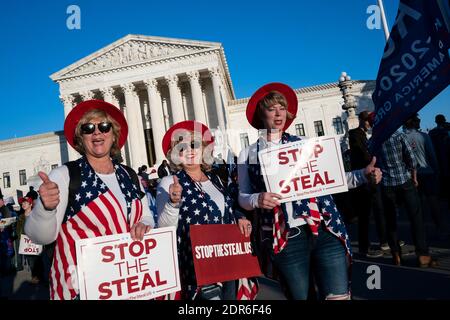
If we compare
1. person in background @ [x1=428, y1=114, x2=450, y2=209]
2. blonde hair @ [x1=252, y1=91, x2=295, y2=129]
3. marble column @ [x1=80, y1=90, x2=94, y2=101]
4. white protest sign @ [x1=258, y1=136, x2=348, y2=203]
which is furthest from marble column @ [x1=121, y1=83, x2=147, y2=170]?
white protest sign @ [x1=258, y1=136, x2=348, y2=203]

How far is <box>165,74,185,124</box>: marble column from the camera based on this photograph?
1607 inches

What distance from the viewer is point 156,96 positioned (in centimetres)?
4309

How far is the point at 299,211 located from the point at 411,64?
140cm

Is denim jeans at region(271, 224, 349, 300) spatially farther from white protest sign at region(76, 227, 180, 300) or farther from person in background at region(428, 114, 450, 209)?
person in background at region(428, 114, 450, 209)

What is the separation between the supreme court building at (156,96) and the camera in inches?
1651

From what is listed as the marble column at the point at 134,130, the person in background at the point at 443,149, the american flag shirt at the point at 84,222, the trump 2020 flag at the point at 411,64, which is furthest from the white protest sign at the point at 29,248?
the marble column at the point at 134,130

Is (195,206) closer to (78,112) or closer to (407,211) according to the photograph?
(78,112)

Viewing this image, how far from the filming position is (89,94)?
145 feet

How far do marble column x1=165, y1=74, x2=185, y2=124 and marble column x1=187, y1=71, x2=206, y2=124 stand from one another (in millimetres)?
1715

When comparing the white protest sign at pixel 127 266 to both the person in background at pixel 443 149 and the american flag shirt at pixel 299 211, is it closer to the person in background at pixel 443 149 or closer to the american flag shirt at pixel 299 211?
the american flag shirt at pixel 299 211

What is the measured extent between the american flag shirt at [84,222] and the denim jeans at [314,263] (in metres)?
1.15

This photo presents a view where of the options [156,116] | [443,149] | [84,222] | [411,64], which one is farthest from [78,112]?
[156,116]
